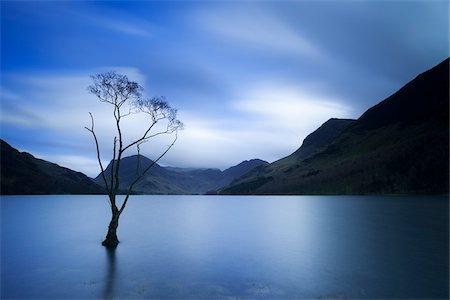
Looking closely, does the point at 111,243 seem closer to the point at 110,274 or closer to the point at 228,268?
the point at 110,274

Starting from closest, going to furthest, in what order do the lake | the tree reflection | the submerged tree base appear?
the tree reflection < the lake < the submerged tree base

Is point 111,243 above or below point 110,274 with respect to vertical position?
below

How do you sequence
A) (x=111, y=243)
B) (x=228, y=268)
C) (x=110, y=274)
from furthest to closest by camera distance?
(x=111, y=243)
(x=228, y=268)
(x=110, y=274)

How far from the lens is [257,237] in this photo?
1775 inches

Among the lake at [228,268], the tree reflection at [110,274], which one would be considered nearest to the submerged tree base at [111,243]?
the lake at [228,268]

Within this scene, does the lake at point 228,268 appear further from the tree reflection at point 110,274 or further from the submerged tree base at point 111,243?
the submerged tree base at point 111,243

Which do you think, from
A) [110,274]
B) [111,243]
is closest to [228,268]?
[110,274]

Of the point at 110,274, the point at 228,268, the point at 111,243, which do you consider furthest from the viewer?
the point at 111,243

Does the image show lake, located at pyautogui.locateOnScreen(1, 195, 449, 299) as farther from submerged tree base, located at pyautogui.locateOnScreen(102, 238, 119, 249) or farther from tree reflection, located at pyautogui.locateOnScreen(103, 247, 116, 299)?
submerged tree base, located at pyautogui.locateOnScreen(102, 238, 119, 249)

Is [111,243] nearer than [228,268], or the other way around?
[228,268]

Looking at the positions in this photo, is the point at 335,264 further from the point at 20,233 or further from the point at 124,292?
the point at 20,233

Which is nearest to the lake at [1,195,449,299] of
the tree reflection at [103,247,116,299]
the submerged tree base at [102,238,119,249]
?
the tree reflection at [103,247,116,299]

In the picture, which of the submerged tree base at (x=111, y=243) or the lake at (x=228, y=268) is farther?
the submerged tree base at (x=111, y=243)

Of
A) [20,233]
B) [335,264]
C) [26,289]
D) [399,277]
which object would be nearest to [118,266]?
[26,289]
